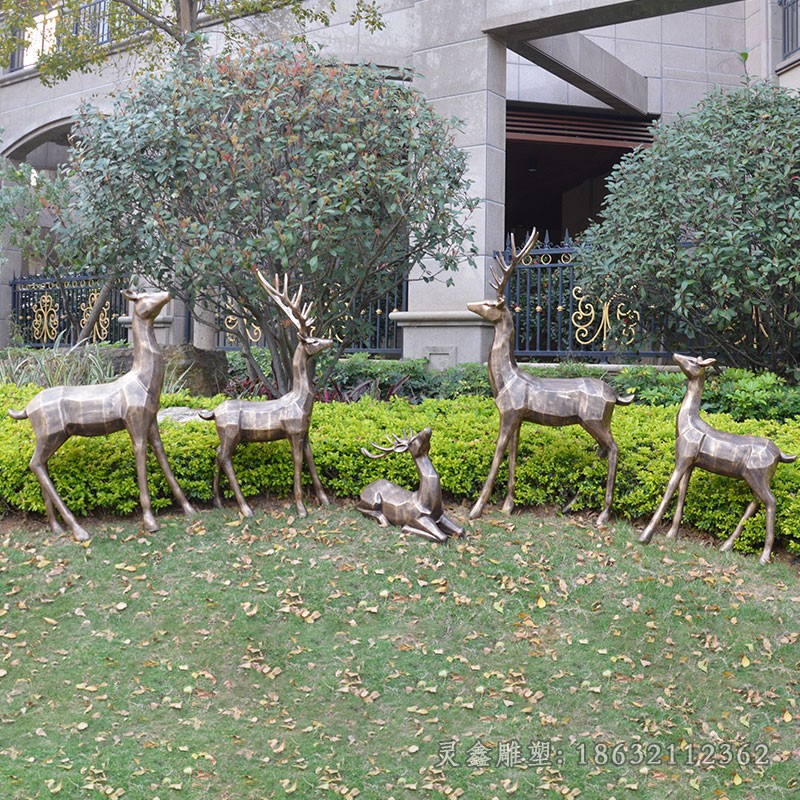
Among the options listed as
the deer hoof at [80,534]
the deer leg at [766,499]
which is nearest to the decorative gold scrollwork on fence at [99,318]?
the deer hoof at [80,534]

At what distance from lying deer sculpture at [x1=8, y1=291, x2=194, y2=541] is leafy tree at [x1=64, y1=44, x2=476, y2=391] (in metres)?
2.15

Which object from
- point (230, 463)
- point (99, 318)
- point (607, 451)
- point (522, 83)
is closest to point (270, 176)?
point (230, 463)

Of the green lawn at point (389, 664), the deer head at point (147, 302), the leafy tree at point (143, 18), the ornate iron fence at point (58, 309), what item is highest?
the leafy tree at point (143, 18)

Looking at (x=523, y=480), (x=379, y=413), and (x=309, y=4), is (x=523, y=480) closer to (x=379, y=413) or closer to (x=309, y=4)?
(x=379, y=413)

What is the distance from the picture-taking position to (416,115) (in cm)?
869

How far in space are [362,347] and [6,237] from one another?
970cm

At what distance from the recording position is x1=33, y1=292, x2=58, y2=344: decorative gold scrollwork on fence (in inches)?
670

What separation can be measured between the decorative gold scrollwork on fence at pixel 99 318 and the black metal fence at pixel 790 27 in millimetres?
12978

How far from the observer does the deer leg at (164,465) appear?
6.43 meters

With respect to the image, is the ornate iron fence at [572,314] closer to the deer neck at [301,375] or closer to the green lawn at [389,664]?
the deer neck at [301,375]

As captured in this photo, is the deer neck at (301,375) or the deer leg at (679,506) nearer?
the deer leg at (679,506)

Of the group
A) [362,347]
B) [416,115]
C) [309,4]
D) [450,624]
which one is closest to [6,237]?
[309,4]

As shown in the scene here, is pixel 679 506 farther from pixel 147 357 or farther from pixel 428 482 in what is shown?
pixel 147 357

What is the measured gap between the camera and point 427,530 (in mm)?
6125
